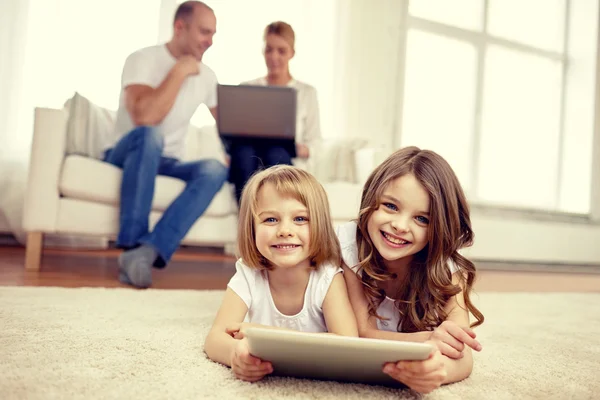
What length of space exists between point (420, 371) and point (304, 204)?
33cm

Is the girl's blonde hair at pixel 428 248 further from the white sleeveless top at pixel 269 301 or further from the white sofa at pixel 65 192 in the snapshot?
the white sofa at pixel 65 192

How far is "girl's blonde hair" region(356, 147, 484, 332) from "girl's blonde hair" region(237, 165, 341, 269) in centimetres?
7

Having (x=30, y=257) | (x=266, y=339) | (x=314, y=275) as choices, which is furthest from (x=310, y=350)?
(x=30, y=257)

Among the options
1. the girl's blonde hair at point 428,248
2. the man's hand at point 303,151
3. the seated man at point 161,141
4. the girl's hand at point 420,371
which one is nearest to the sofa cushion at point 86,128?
the seated man at point 161,141

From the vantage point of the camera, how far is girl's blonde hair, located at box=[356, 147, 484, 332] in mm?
825

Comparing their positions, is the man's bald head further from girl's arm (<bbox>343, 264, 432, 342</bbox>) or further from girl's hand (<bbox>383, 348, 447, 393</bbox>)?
girl's hand (<bbox>383, 348, 447, 393</bbox>)

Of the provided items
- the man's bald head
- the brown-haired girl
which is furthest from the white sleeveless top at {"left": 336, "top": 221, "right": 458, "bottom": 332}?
the man's bald head

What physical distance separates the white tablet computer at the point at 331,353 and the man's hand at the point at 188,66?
61.8 inches

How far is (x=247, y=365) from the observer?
2.13ft

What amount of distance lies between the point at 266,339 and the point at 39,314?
67 cm

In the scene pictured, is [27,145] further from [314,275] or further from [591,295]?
[591,295]

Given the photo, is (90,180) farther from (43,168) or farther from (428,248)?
(428,248)

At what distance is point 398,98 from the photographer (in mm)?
3965

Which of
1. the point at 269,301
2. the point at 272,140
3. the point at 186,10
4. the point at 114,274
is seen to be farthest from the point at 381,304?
the point at 186,10
